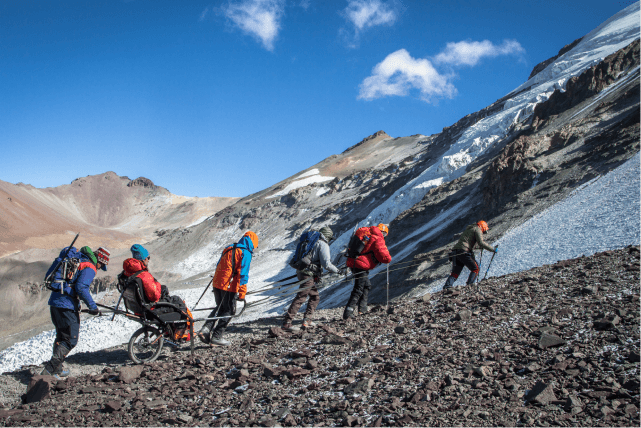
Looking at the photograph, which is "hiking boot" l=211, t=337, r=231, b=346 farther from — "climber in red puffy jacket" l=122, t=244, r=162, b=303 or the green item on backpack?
the green item on backpack

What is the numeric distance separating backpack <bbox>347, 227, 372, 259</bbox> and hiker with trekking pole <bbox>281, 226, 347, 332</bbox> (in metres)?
0.44

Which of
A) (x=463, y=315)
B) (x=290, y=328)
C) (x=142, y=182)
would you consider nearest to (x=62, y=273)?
(x=290, y=328)

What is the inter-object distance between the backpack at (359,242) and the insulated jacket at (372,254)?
0.06 metres

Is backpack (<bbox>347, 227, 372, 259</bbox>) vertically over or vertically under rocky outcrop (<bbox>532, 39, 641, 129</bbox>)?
under

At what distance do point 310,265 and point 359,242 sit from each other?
1049mm

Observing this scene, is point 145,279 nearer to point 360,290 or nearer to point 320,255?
point 320,255

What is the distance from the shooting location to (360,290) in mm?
7652

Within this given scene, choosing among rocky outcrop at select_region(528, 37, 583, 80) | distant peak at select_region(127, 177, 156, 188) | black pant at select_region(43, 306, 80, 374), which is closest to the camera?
black pant at select_region(43, 306, 80, 374)

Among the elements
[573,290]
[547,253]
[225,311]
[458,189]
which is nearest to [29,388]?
[225,311]

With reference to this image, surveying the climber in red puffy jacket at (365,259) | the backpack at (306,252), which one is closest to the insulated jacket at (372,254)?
the climber in red puffy jacket at (365,259)

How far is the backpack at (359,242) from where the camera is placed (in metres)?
7.43

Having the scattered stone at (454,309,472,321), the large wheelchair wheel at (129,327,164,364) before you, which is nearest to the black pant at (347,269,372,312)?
the scattered stone at (454,309,472,321)

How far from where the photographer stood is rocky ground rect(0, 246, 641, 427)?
3393mm

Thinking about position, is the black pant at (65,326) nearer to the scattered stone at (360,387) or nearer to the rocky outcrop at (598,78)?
the scattered stone at (360,387)
